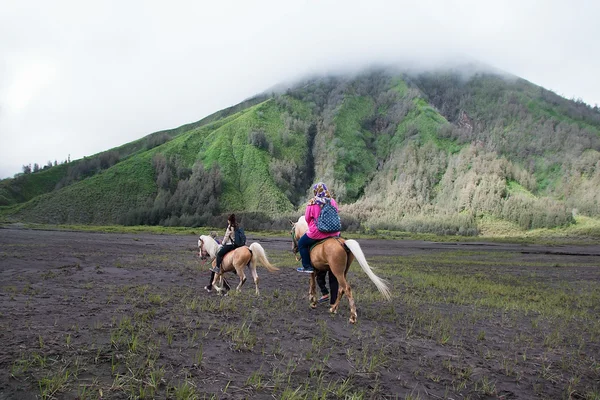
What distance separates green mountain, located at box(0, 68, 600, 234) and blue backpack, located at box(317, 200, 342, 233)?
102 metres

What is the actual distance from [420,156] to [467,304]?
445ft

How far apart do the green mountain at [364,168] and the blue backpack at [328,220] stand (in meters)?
102

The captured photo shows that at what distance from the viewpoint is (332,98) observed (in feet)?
605

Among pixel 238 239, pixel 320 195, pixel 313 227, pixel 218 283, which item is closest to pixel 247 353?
pixel 313 227

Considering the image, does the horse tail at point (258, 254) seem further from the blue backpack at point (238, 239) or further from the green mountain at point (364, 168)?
the green mountain at point (364, 168)

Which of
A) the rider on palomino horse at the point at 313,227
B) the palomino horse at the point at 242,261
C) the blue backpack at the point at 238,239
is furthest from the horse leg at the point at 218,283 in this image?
the rider on palomino horse at the point at 313,227

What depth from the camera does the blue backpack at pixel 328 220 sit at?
33.8 ft

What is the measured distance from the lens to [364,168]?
15288 cm

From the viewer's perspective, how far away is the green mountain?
116250 mm

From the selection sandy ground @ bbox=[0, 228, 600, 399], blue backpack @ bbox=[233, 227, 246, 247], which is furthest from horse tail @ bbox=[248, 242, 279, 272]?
sandy ground @ bbox=[0, 228, 600, 399]

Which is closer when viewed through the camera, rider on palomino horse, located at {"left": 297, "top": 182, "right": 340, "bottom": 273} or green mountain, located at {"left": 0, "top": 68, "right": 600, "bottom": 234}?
rider on palomino horse, located at {"left": 297, "top": 182, "right": 340, "bottom": 273}

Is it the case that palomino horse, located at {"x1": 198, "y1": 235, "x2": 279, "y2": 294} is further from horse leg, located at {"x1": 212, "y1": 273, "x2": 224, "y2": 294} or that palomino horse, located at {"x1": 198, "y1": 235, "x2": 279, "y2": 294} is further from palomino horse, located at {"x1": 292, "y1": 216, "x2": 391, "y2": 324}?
palomino horse, located at {"x1": 292, "y1": 216, "x2": 391, "y2": 324}

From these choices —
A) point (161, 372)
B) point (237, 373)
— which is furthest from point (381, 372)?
point (161, 372)

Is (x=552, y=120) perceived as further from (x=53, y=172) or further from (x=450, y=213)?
(x=53, y=172)
